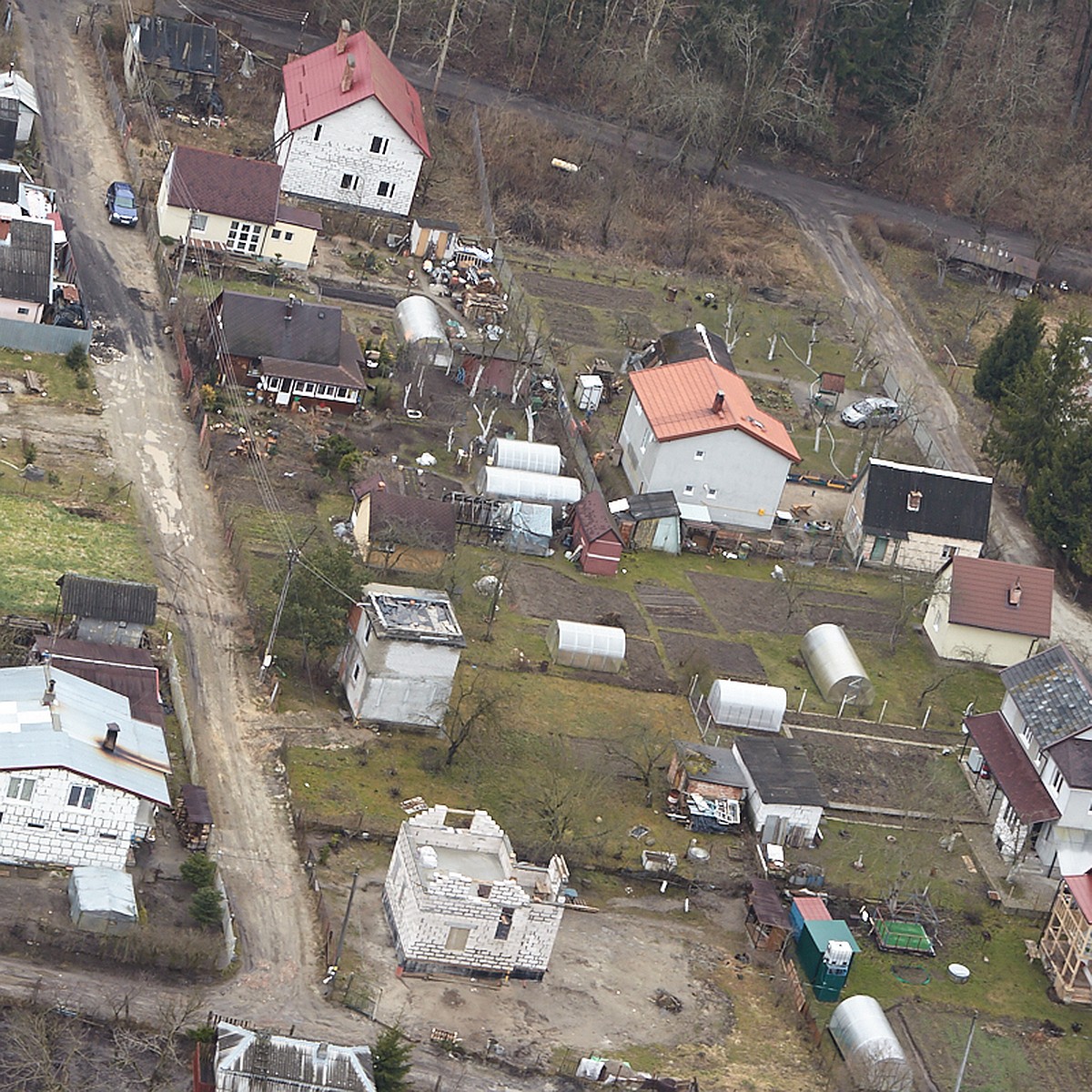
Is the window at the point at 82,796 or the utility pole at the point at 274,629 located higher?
the window at the point at 82,796

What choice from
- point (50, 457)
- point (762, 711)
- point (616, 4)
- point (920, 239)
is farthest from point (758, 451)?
point (616, 4)

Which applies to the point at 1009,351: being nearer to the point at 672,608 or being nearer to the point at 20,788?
the point at 672,608

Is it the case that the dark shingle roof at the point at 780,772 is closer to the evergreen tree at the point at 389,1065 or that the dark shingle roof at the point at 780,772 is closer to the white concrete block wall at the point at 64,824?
the evergreen tree at the point at 389,1065

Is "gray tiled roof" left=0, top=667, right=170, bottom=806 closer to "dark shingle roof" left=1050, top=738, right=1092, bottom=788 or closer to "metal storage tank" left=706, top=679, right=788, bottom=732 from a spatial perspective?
"metal storage tank" left=706, top=679, right=788, bottom=732

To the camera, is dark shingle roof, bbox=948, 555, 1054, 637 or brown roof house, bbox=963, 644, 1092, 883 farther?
dark shingle roof, bbox=948, 555, 1054, 637

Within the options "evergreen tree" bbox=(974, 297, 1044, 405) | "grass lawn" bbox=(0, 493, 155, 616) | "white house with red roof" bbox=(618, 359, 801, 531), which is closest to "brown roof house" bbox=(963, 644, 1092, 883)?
"white house with red roof" bbox=(618, 359, 801, 531)

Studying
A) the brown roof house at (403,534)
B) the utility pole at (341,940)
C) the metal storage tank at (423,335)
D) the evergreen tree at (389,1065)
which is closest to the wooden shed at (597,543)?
the brown roof house at (403,534)
